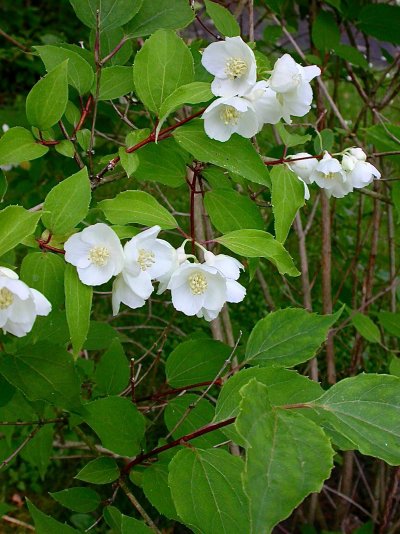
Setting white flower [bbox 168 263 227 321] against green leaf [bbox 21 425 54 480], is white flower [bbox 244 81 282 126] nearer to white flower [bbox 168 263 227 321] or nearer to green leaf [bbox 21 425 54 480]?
white flower [bbox 168 263 227 321]

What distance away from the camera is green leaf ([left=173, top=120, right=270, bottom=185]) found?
115 centimetres

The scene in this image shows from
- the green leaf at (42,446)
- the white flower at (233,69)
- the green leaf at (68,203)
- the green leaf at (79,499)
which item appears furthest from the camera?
the green leaf at (42,446)

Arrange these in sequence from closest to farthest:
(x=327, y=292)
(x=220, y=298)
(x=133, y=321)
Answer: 1. (x=220, y=298)
2. (x=327, y=292)
3. (x=133, y=321)

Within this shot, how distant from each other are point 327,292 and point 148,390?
3.15 ft

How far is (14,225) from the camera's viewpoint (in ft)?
3.14

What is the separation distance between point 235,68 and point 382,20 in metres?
1.23

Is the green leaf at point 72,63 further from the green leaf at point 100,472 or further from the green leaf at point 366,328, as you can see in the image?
the green leaf at point 366,328

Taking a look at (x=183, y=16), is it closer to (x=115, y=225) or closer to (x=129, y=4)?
(x=129, y=4)

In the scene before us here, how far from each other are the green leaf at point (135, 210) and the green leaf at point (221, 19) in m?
0.67

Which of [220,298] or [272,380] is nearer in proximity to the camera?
[272,380]

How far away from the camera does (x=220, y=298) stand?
1175 millimetres

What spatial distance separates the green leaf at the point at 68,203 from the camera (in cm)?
105

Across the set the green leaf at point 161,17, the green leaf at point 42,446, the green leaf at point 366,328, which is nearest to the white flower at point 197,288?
the green leaf at point 161,17

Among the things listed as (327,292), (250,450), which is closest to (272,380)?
(250,450)
